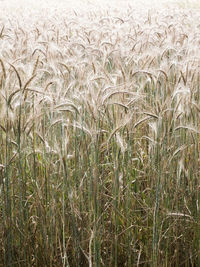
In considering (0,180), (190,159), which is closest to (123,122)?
(190,159)

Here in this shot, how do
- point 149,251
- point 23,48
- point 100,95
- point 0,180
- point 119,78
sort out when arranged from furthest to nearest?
point 23,48
point 119,78
point 149,251
point 0,180
point 100,95

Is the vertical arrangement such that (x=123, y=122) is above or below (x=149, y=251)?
above

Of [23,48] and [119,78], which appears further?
[23,48]

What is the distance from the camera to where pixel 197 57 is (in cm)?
208

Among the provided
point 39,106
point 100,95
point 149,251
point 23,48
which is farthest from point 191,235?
point 23,48

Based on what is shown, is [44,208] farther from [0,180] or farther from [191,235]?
[191,235]

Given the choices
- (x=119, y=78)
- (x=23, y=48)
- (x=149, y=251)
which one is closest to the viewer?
(x=149, y=251)

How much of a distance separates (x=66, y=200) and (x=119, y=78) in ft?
2.32

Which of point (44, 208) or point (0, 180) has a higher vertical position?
point (0, 180)

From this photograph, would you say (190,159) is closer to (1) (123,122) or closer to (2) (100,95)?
(1) (123,122)

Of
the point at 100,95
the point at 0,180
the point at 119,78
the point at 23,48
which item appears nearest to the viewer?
the point at 100,95

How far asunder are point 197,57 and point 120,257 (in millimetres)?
1115

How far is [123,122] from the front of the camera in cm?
158

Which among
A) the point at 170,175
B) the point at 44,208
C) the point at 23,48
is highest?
the point at 23,48
